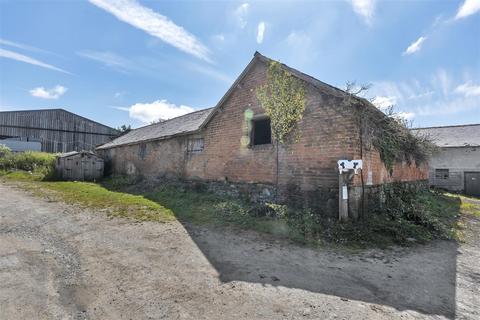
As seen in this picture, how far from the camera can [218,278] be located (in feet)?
12.1

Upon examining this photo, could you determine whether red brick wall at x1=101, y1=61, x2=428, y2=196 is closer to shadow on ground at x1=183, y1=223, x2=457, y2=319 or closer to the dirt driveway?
shadow on ground at x1=183, y1=223, x2=457, y2=319

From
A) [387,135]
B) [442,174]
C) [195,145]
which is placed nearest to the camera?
[387,135]

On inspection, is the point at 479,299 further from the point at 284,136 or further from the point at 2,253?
the point at 2,253

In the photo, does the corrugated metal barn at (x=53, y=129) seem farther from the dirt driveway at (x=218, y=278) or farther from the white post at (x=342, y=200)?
the white post at (x=342, y=200)

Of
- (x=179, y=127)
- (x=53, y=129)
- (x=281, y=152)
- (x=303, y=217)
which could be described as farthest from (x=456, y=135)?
(x=53, y=129)

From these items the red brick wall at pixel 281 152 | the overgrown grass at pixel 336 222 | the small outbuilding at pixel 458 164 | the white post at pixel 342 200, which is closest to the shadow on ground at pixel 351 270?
the overgrown grass at pixel 336 222

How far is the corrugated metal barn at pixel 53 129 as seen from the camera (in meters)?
26.4

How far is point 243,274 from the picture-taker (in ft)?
12.6

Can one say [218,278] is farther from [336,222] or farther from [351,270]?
[336,222]

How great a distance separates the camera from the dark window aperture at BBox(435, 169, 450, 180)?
20.1 m

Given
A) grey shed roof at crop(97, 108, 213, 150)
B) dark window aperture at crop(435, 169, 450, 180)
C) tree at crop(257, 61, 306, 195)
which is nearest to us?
tree at crop(257, 61, 306, 195)

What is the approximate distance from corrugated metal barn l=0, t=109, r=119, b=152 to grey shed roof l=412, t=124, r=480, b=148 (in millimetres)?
34435

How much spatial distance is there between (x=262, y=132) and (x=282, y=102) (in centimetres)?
193

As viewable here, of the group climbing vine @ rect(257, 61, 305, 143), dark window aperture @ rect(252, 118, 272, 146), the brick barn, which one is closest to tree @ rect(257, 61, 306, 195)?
climbing vine @ rect(257, 61, 305, 143)
